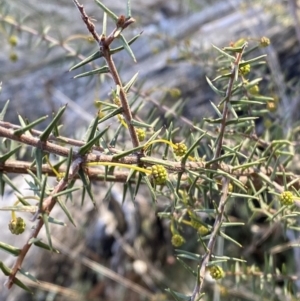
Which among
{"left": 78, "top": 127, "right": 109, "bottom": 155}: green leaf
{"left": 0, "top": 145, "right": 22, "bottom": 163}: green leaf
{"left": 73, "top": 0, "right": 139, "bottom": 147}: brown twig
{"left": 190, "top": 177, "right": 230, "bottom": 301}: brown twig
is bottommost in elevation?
{"left": 190, "top": 177, "right": 230, "bottom": 301}: brown twig

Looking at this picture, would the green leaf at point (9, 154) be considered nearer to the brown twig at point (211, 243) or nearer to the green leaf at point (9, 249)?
the green leaf at point (9, 249)

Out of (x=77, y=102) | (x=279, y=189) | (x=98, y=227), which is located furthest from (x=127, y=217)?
(x=279, y=189)

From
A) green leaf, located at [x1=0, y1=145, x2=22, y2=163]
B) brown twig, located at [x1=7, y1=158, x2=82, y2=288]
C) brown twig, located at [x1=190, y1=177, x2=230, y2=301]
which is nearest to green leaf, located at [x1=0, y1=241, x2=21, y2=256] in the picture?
brown twig, located at [x1=7, y1=158, x2=82, y2=288]

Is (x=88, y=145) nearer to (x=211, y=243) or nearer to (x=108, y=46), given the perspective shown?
(x=108, y=46)

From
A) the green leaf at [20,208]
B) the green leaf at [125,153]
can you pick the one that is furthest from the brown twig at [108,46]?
the green leaf at [20,208]

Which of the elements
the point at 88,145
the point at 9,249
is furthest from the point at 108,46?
the point at 9,249

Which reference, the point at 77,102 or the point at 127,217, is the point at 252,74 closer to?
the point at 127,217

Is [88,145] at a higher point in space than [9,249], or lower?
higher

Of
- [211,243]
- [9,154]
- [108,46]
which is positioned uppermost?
[108,46]

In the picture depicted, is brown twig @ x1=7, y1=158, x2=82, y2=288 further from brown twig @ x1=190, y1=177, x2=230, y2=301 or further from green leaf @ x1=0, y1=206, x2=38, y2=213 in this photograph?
brown twig @ x1=190, y1=177, x2=230, y2=301

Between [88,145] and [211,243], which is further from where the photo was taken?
[211,243]

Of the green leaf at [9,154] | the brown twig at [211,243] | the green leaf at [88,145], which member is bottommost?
the brown twig at [211,243]

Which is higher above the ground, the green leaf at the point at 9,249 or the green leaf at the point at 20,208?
the green leaf at the point at 20,208
